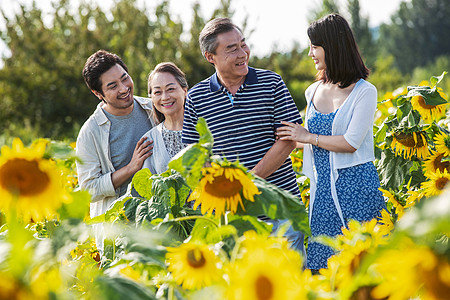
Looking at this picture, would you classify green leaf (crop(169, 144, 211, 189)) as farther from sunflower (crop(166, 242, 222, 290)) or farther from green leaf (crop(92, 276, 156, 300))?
green leaf (crop(92, 276, 156, 300))

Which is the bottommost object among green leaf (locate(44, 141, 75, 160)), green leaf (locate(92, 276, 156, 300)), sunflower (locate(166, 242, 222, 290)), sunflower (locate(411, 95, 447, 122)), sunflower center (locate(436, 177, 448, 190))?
sunflower center (locate(436, 177, 448, 190))

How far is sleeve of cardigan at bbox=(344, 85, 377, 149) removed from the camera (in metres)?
→ 2.39

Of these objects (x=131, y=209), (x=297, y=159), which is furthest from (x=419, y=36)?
(x=131, y=209)

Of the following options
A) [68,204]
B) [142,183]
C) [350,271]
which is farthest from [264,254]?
[142,183]

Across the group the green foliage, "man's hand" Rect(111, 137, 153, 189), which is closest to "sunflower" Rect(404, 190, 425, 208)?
"man's hand" Rect(111, 137, 153, 189)

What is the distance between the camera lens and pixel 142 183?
1964 mm

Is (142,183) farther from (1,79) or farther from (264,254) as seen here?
(1,79)

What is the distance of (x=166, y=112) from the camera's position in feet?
9.24

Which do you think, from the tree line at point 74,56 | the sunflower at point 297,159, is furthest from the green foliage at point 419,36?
the sunflower at point 297,159

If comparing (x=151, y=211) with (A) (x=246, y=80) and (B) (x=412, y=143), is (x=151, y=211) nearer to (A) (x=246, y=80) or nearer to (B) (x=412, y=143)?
(A) (x=246, y=80)

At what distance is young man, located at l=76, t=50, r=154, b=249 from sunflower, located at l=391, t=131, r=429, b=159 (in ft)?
3.96

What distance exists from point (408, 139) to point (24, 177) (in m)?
1.95

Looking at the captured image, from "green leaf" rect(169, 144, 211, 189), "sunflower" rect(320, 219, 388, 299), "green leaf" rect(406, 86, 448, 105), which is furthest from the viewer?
"green leaf" rect(406, 86, 448, 105)

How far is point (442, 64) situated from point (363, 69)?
108ft
